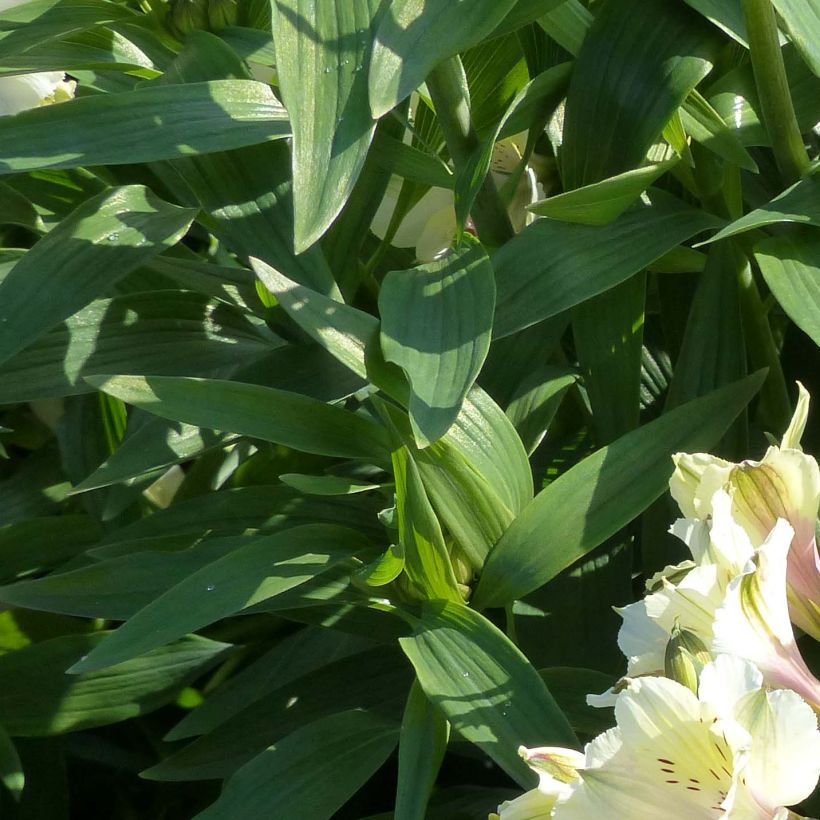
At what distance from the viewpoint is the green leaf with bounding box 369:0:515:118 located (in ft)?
1.23

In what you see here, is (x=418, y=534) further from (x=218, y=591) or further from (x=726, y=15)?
(x=726, y=15)

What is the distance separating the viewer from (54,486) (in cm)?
65

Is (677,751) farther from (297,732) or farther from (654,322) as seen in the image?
(654,322)

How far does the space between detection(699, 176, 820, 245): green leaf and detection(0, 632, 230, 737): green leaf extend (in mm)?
308

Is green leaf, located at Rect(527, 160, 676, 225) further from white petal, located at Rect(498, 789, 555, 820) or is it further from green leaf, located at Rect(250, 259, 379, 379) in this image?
white petal, located at Rect(498, 789, 555, 820)

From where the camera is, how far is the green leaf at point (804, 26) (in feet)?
1.34

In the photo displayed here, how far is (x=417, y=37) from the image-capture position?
39 cm

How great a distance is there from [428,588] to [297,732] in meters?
0.08

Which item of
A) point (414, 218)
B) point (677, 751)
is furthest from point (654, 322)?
point (677, 751)

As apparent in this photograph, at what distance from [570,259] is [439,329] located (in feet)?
0.28

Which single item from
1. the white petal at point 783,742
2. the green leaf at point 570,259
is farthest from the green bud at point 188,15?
the white petal at point 783,742

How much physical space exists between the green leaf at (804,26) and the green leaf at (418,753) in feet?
0.90

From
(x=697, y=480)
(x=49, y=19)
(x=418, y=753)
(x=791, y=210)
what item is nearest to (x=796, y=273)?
(x=791, y=210)

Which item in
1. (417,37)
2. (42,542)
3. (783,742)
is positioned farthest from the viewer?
(42,542)
